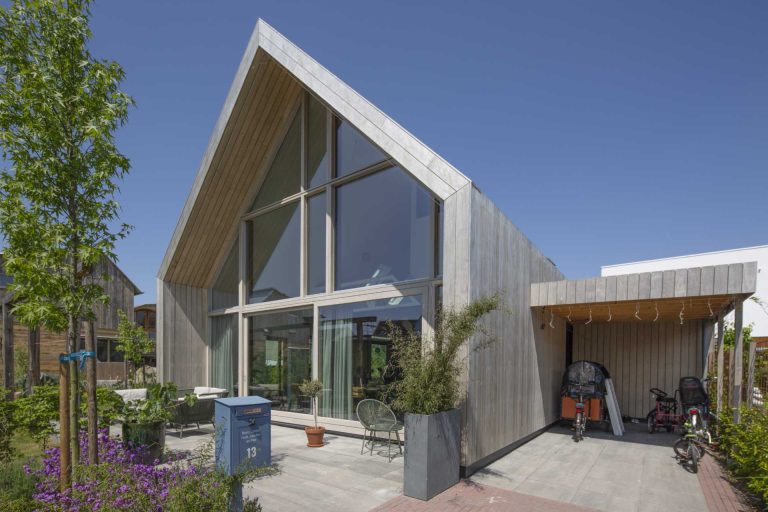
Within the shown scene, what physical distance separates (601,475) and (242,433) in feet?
15.2

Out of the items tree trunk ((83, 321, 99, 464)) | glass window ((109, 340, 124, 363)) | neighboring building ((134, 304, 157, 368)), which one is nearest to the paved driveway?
tree trunk ((83, 321, 99, 464))

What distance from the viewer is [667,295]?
256 inches

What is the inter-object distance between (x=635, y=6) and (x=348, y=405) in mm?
8201

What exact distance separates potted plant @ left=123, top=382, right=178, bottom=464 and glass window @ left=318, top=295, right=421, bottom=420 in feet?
9.35

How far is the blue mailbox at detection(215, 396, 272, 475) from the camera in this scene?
5.37m

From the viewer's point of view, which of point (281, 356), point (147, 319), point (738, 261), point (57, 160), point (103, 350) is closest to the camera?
point (57, 160)

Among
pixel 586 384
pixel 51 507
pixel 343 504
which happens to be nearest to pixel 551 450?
pixel 586 384

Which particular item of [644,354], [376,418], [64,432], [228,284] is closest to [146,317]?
[228,284]

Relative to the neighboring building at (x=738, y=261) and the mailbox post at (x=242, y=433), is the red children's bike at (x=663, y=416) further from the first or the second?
the neighboring building at (x=738, y=261)

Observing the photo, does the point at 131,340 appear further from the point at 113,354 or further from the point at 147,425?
the point at 113,354

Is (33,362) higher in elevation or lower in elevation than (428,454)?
lower

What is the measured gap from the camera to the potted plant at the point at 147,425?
5.91 metres

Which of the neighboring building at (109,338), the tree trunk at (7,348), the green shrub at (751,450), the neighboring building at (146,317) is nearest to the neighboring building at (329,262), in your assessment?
the green shrub at (751,450)

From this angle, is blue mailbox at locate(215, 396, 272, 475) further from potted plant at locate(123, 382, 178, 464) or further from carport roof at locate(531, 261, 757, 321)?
carport roof at locate(531, 261, 757, 321)
